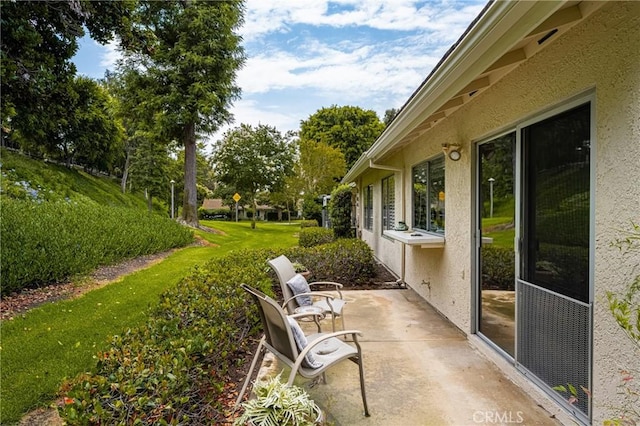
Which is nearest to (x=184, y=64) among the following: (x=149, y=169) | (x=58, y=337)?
(x=149, y=169)

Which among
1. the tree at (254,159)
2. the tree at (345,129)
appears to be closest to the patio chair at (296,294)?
the tree at (254,159)

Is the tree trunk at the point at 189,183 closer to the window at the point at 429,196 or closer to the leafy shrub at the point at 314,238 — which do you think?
the leafy shrub at the point at 314,238

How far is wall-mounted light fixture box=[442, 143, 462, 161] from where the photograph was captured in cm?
487

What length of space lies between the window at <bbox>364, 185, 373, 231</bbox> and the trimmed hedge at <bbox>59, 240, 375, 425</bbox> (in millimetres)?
8366

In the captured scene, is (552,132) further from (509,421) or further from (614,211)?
(509,421)

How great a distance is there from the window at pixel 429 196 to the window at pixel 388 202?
1838mm

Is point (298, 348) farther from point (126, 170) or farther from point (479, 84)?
point (126, 170)

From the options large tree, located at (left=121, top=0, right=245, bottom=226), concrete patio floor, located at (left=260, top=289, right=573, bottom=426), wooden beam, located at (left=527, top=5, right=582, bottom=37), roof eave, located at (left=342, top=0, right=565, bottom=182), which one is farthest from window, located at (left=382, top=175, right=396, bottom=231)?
large tree, located at (left=121, top=0, right=245, bottom=226)

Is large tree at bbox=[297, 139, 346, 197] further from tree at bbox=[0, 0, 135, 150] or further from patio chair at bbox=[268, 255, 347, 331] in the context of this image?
patio chair at bbox=[268, 255, 347, 331]

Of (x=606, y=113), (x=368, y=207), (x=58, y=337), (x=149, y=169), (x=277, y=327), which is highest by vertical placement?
(x=149, y=169)

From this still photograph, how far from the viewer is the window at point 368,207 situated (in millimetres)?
13125

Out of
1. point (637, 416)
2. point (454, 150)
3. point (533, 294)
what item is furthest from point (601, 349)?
Answer: point (454, 150)

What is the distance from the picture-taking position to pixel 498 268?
3.95 metres

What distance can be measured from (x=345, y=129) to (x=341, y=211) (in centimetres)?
2251
